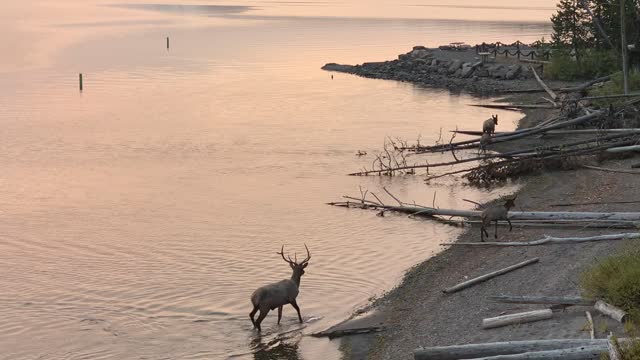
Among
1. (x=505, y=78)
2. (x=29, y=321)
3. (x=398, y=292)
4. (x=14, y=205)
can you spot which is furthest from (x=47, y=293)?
(x=505, y=78)

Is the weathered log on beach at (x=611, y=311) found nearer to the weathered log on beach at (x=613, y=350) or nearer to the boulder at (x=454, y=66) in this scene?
the weathered log on beach at (x=613, y=350)

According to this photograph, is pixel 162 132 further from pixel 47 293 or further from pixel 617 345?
pixel 617 345

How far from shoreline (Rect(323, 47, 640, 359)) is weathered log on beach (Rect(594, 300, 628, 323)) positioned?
0.12 meters

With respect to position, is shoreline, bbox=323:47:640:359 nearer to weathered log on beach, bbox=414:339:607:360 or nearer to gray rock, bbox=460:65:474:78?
weathered log on beach, bbox=414:339:607:360

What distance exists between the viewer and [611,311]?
46.7ft

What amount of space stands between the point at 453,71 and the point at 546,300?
55414mm

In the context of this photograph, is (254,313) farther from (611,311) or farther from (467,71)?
(467,71)

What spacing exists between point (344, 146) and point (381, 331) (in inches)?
994

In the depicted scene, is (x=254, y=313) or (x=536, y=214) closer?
(x=254, y=313)

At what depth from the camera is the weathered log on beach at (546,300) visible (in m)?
15.3

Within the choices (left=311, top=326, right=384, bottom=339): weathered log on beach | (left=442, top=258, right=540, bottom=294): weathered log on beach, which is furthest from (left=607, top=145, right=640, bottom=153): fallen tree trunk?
(left=311, top=326, right=384, bottom=339): weathered log on beach

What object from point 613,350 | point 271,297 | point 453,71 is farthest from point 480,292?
point 453,71

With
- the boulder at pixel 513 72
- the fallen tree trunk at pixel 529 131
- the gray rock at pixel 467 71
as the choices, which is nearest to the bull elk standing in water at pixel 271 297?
the fallen tree trunk at pixel 529 131

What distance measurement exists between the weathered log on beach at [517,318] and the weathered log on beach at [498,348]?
1700 mm
